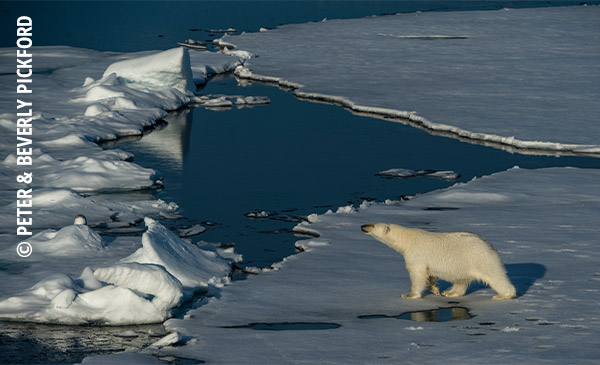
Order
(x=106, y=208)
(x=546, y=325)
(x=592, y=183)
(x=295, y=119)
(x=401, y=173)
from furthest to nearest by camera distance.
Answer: (x=295, y=119), (x=401, y=173), (x=592, y=183), (x=106, y=208), (x=546, y=325)

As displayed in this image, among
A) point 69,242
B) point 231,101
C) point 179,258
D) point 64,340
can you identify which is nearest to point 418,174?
point 179,258

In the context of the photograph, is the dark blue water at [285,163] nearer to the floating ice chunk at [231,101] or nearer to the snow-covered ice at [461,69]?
the floating ice chunk at [231,101]

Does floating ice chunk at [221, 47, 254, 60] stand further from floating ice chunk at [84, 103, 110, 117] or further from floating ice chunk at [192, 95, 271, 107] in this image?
floating ice chunk at [84, 103, 110, 117]

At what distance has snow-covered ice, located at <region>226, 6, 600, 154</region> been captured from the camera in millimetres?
19297

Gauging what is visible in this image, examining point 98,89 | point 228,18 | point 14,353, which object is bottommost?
point 14,353

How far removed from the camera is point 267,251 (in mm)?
11258

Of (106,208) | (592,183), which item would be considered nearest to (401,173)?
(592,183)

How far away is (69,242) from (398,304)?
14.1 feet

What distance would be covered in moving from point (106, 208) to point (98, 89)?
9.29 metres

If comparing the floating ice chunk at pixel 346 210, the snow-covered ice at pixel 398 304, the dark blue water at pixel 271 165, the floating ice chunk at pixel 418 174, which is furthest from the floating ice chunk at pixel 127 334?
the floating ice chunk at pixel 418 174

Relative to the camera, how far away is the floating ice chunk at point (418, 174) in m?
15.6

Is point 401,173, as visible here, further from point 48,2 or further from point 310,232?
point 48,2

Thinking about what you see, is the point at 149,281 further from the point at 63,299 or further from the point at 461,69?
the point at 461,69

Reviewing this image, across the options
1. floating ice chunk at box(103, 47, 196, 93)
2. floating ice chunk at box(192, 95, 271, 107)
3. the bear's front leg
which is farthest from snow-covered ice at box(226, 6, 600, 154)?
the bear's front leg
